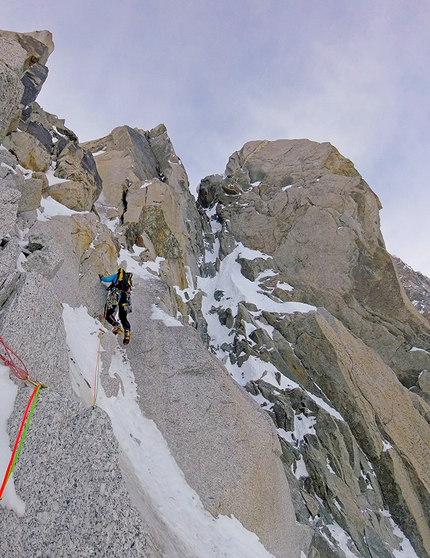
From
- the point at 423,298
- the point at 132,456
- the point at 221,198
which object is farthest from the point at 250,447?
the point at 423,298

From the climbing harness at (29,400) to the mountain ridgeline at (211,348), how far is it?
0.40ft

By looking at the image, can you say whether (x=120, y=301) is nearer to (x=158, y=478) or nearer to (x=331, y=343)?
(x=158, y=478)

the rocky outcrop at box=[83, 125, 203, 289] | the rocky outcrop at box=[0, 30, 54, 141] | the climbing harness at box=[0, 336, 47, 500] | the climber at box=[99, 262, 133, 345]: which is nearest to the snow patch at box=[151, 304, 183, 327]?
the climber at box=[99, 262, 133, 345]

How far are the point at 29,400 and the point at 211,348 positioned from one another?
59.9ft

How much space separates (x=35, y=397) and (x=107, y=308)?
7812 millimetres

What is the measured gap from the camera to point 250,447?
36.4ft

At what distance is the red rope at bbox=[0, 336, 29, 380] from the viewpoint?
6.09 metres

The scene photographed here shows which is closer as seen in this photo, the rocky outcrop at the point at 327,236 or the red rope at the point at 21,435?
the red rope at the point at 21,435

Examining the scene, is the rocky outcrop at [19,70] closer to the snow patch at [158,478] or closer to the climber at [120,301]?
the climber at [120,301]

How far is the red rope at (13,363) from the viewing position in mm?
6090

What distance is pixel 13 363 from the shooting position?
20.2 feet

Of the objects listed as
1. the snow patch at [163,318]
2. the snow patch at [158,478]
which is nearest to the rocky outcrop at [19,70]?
the snow patch at [158,478]

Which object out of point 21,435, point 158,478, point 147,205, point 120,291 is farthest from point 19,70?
point 158,478

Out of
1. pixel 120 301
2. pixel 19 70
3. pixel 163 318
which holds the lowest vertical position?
pixel 120 301
